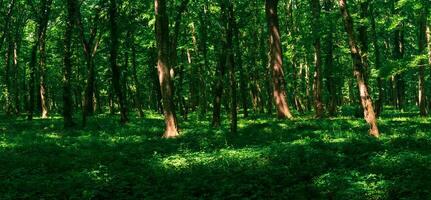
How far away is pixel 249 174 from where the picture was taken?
12.9 meters

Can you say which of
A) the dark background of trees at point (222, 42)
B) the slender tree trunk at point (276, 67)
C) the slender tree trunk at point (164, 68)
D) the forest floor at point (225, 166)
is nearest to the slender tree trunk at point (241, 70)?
the dark background of trees at point (222, 42)

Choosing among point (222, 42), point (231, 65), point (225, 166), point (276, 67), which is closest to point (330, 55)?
point (276, 67)

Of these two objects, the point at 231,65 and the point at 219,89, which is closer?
the point at 231,65

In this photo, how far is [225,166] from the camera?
14055 millimetres

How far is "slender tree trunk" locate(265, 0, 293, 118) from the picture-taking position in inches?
1087

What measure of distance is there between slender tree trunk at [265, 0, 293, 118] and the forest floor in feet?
19.7

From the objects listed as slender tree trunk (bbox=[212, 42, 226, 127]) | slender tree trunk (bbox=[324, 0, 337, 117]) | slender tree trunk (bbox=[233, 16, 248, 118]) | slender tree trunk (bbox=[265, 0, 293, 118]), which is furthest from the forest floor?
slender tree trunk (bbox=[324, 0, 337, 117])

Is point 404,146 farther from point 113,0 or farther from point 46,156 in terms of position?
point 113,0

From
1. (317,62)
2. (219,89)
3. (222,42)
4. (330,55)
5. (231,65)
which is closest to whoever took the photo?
(231,65)

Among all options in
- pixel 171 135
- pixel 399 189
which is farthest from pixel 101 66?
pixel 399 189

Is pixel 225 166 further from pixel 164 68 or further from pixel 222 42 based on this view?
pixel 222 42

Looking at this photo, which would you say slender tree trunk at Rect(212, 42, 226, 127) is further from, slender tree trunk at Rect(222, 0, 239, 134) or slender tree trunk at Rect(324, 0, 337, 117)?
slender tree trunk at Rect(324, 0, 337, 117)

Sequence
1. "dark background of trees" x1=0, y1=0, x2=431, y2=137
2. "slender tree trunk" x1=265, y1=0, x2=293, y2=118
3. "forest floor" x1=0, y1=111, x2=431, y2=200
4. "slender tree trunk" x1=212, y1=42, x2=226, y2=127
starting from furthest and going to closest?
"slender tree trunk" x1=265, y1=0, x2=293, y2=118 → "slender tree trunk" x1=212, y1=42, x2=226, y2=127 → "dark background of trees" x1=0, y1=0, x2=431, y2=137 → "forest floor" x1=0, y1=111, x2=431, y2=200

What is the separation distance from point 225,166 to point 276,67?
48.4ft
